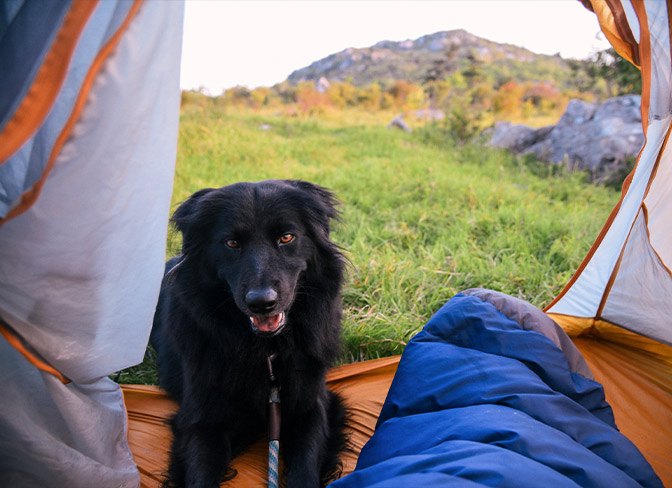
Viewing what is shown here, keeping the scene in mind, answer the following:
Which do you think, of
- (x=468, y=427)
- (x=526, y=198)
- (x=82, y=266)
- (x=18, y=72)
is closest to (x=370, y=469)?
(x=468, y=427)

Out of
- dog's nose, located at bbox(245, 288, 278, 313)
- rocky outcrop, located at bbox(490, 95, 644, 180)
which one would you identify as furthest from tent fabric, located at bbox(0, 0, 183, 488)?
rocky outcrop, located at bbox(490, 95, 644, 180)

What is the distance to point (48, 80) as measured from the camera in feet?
2.91

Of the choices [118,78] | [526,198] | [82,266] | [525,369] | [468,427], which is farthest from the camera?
[526,198]

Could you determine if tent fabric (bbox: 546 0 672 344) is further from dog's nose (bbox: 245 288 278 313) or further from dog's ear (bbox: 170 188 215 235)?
dog's ear (bbox: 170 188 215 235)

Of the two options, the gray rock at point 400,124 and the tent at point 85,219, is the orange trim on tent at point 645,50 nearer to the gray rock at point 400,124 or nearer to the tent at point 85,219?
the tent at point 85,219

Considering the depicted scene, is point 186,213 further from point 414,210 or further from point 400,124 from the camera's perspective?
point 400,124

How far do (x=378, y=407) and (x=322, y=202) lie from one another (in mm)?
1074

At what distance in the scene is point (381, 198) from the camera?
16.6 feet

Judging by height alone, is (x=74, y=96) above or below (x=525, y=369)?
above

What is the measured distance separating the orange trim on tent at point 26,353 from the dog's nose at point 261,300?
607 mm

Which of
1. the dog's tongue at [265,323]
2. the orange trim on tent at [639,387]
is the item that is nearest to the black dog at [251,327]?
the dog's tongue at [265,323]

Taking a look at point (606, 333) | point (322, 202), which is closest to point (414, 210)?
point (606, 333)

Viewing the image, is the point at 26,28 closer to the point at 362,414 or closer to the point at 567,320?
the point at 362,414

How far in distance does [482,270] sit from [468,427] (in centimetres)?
220
